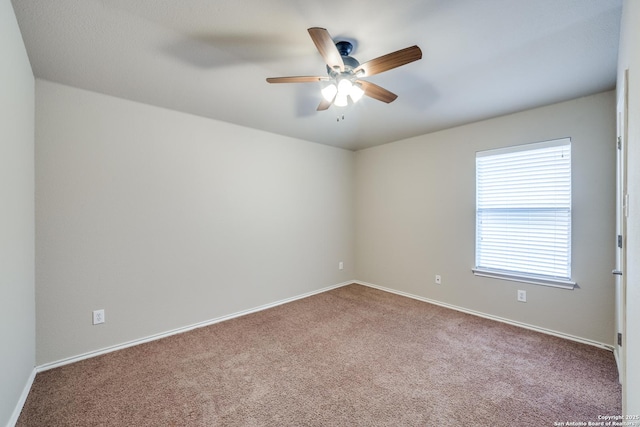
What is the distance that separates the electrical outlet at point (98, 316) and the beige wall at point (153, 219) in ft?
0.14

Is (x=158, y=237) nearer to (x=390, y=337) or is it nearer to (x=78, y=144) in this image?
(x=78, y=144)

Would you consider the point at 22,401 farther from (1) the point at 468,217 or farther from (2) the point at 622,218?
(1) the point at 468,217

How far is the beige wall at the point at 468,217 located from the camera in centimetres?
265

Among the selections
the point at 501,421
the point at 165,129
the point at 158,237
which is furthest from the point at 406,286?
the point at 165,129

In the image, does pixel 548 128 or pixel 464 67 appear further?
pixel 548 128

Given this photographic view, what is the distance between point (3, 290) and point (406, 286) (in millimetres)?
4101

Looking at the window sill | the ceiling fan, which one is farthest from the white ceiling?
the window sill

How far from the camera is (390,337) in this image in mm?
2846

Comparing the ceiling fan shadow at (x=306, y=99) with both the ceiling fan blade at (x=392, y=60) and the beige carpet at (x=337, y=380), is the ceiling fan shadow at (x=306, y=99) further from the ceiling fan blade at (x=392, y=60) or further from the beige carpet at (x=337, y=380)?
the beige carpet at (x=337, y=380)

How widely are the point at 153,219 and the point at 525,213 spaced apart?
13.2 feet

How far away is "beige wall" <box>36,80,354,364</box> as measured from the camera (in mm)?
2354

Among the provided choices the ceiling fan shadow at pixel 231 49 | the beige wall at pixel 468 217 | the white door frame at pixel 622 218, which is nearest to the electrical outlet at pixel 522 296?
the beige wall at pixel 468 217

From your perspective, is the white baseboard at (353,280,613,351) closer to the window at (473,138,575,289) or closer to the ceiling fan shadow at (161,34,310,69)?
the window at (473,138,575,289)

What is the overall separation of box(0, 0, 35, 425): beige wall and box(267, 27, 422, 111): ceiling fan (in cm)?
148
